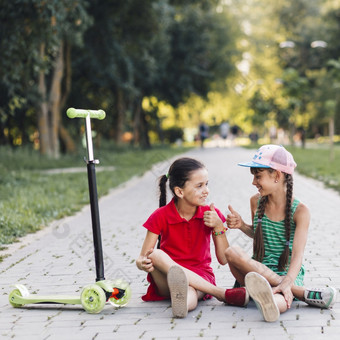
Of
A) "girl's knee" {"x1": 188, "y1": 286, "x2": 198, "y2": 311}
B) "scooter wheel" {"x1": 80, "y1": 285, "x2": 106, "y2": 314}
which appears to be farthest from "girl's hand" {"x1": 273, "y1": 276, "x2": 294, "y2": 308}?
"scooter wheel" {"x1": 80, "y1": 285, "x2": 106, "y2": 314}

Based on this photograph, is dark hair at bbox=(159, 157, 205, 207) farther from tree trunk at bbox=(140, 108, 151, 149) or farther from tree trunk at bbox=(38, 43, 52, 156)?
tree trunk at bbox=(140, 108, 151, 149)

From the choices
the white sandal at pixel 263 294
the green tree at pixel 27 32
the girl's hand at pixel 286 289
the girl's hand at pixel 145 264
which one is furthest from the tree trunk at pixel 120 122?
the white sandal at pixel 263 294

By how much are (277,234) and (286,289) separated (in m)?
0.48

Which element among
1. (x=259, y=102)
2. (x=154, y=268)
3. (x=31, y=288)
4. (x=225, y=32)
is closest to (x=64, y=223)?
(x=31, y=288)

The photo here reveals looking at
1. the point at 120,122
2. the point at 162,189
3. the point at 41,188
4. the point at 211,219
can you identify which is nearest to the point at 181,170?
the point at 162,189

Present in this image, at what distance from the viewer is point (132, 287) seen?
5.39 m

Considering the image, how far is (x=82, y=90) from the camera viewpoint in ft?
106

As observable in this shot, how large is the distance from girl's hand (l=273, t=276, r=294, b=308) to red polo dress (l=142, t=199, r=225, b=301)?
0.61 meters

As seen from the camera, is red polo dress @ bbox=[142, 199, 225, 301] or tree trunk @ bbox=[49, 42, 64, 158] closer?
red polo dress @ bbox=[142, 199, 225, 301]

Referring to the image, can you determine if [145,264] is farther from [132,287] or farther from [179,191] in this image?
[132,287]

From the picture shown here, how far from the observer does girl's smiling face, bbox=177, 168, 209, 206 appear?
179 inches

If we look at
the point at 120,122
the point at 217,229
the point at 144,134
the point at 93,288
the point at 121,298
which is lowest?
the point at 144,134

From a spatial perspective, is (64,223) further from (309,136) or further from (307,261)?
(309,136)

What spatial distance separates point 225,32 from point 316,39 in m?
11.4
